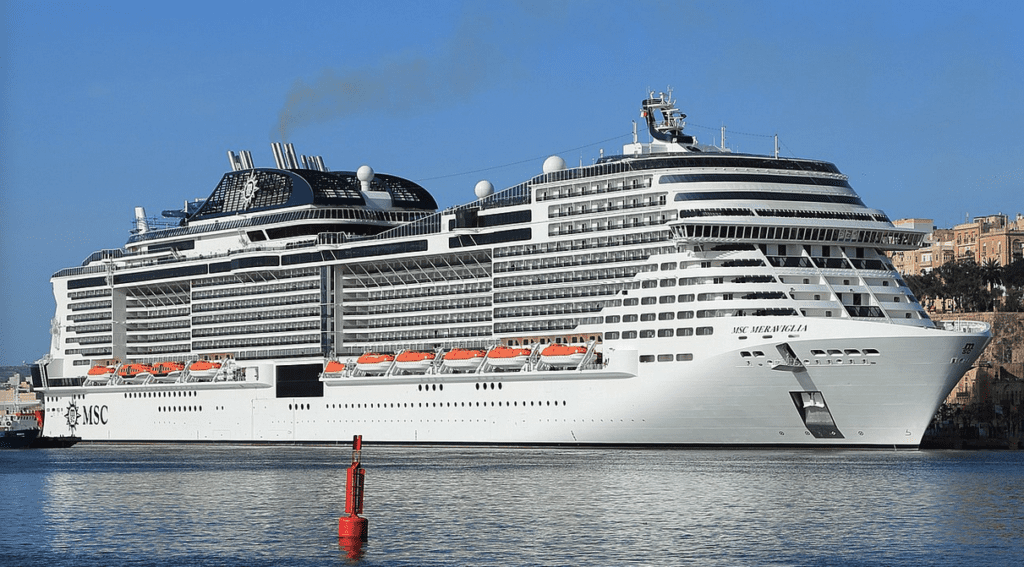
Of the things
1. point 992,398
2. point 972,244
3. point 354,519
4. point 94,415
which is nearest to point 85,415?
point 94,415

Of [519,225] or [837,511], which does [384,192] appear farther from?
[837,511]

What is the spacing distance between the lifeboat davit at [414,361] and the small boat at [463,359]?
1562mm

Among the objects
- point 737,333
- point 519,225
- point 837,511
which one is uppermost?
point 519,225

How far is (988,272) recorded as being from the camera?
154500mm

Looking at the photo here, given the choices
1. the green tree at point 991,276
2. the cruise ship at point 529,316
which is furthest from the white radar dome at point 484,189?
the green tree at point 991,276

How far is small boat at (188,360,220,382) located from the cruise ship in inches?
6.5

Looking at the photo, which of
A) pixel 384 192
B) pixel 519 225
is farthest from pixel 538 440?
pixel 384 192

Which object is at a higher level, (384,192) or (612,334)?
(384,192)

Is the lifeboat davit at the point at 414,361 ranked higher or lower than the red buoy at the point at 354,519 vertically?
higher

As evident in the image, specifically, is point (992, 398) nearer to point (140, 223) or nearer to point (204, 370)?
point (204, 370)

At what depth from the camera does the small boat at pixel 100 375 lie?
366 feet

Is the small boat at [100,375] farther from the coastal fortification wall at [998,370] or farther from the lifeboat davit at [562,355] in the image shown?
the coastal fortification wall at [998,370]

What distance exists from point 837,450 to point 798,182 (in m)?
13.5

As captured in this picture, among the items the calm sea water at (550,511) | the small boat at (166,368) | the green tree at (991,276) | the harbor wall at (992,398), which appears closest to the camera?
the calm sea water at (550,511)
